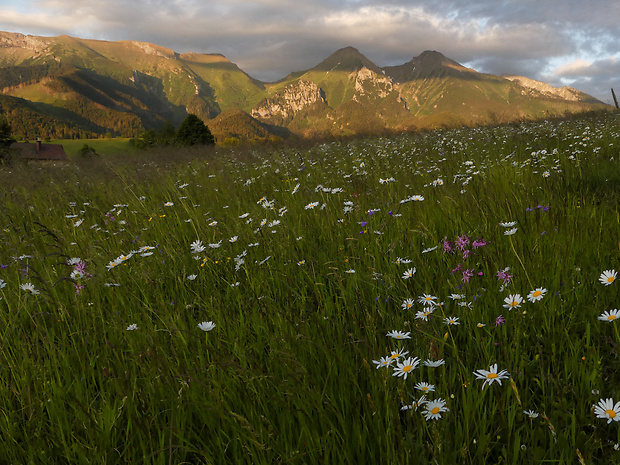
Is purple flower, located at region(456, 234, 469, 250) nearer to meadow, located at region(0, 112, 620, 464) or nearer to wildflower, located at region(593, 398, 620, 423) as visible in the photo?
meadow, located at region(0, 112, 620, 464)

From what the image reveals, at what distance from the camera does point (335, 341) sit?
1.76 m

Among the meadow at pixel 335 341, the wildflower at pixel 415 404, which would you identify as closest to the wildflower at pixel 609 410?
the meadow at pixel 335 341

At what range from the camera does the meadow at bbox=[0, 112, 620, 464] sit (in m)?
1.19

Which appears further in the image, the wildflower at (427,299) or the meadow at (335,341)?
the wildflower at (427,299)

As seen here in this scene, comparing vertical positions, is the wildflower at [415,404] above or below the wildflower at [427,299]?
below

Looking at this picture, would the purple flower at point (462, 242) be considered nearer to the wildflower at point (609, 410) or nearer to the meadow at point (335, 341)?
the meadow at point (335, 341)

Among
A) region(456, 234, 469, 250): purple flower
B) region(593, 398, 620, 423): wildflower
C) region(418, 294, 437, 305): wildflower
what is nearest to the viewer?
Answer: region(593, 398, 620, 423): wildflower

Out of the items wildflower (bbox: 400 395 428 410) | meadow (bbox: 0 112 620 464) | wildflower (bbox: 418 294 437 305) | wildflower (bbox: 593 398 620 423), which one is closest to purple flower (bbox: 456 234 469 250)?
meadow (bbox: 0 112 620 464)

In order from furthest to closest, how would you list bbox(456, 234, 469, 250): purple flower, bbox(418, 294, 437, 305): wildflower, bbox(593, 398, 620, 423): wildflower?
bbox(456, 234, 469, 250): purple flower → bbox(418, 294, 437, 305): wildflower → bbox(593, 398, 620, 423): wildflower

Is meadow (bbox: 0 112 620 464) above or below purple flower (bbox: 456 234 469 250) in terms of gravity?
below

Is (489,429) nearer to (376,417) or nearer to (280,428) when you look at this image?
(376,417)

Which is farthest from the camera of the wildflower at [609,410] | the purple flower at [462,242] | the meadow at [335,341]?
the purple flower at [462,242]

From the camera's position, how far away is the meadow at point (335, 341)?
46.8 inches

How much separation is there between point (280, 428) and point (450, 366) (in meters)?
0.81
